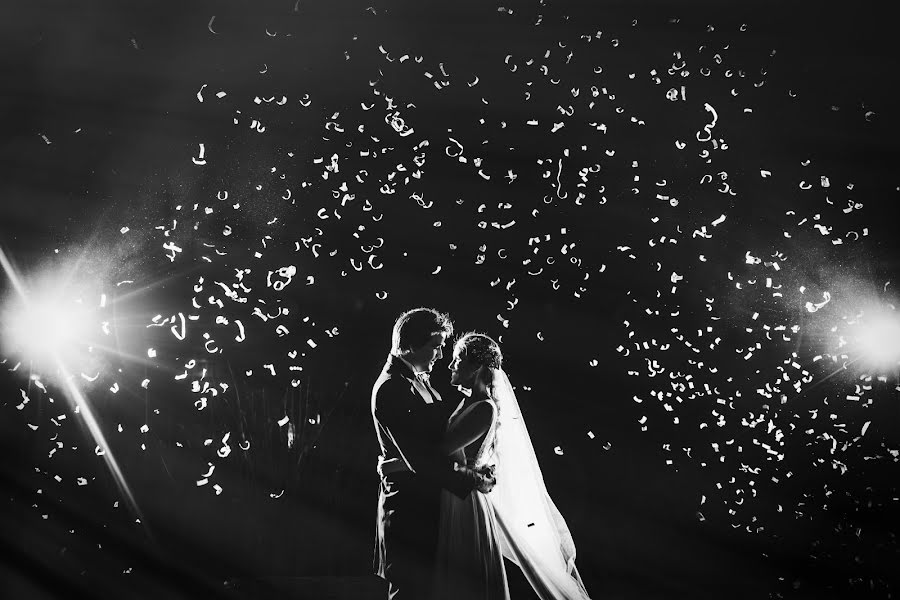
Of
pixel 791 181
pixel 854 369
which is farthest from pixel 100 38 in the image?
pixel 854 369

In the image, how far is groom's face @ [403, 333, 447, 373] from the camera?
5.56ft

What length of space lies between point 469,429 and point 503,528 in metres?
0.30

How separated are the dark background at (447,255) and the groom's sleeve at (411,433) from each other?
308mm

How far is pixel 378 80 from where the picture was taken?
2160mm

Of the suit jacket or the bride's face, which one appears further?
the bride's face

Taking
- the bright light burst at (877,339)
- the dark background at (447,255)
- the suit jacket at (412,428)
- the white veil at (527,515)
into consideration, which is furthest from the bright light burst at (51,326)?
the bright light burst at (877,339)

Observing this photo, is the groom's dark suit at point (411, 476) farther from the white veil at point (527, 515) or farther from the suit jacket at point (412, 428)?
the white veil at point (527, 515)

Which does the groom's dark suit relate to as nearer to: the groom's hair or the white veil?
the groom's hair

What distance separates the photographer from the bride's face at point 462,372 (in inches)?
74.7

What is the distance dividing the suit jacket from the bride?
0.13ft

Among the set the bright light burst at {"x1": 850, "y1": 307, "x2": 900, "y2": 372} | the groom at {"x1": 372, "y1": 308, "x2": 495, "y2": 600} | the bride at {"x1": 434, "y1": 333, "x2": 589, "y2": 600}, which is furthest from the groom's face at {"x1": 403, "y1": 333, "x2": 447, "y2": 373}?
the bright light burst at {"x1": 850, "y1": 307, "x2": 900, "y2": 372}

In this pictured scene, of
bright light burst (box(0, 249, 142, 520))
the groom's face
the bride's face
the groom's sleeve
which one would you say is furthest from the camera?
bright light burst (box(0, 249, 142, 520))

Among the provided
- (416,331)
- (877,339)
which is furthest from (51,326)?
(877,339)

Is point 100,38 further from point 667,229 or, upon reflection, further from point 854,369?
point 854,369
